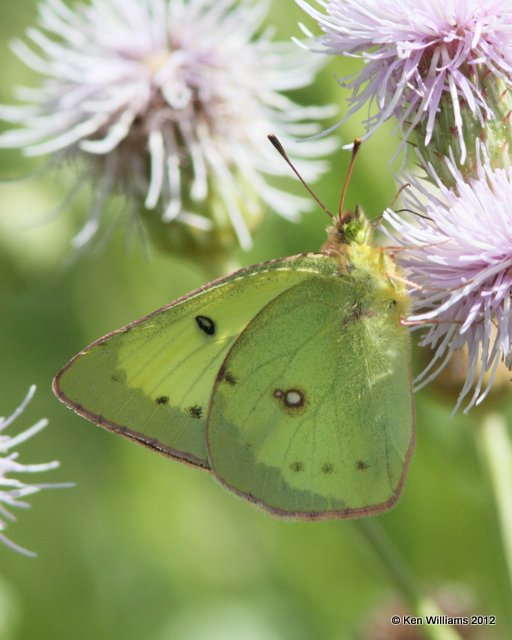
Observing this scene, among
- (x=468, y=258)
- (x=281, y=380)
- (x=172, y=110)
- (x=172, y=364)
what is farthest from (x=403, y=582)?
(x=172, y=110)

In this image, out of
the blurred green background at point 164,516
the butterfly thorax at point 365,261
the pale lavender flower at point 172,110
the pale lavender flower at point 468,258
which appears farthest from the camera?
the blurred green background at point 164,516

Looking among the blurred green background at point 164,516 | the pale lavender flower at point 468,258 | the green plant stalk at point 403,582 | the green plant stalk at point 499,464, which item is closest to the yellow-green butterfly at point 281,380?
the pale lavender flower at point 468,258

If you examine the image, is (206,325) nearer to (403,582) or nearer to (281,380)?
(281,380)

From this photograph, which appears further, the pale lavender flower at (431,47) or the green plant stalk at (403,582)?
the green plant stalk at (403,582)

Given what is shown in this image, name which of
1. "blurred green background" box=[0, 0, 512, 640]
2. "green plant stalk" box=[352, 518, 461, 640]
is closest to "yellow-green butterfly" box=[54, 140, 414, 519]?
"green plant stalk" box=[352, 518, 461, 640]

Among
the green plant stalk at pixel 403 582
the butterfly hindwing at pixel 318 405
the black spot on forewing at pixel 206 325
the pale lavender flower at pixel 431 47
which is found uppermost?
the pale lavender flower at pixel 431 47

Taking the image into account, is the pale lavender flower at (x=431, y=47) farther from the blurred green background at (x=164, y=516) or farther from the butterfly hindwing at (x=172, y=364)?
the blurred green background at (x=164, y=516)

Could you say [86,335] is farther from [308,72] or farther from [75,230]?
[308,72]
